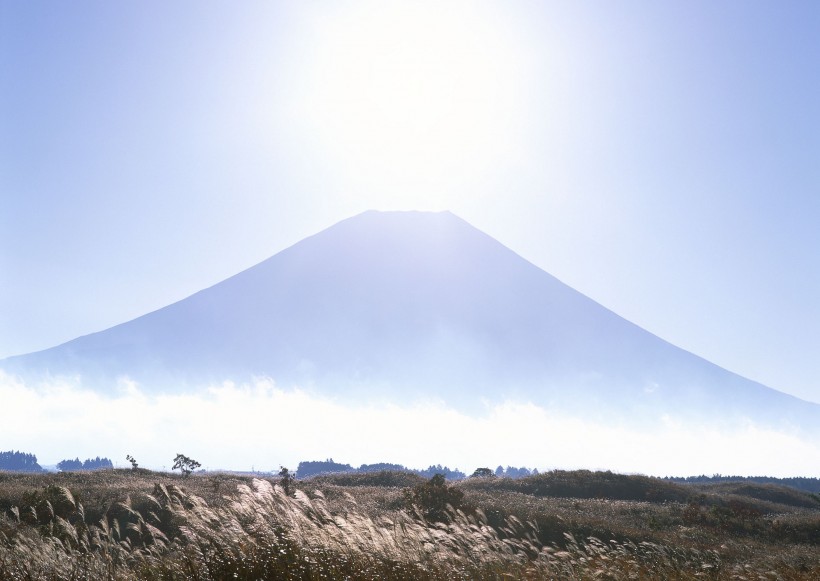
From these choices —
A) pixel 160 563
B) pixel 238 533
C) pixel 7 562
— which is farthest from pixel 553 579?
pixel 7 562

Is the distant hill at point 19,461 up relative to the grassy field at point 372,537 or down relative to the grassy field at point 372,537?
down

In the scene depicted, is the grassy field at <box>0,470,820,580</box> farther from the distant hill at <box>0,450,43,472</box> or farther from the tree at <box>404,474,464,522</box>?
the distant hill at <box>0,450,43,472</box>

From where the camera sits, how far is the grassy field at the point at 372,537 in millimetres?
8367

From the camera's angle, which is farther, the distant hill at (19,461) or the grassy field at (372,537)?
the distant hill at (19,461)

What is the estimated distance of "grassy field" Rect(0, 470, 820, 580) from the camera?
837cm

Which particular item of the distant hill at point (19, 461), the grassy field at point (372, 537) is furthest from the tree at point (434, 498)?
the distant hill at point (19, 461)

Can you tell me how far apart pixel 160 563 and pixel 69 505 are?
39.6 feet

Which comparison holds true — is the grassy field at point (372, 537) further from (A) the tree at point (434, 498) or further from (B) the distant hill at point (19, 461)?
(B) the distant hill at point (19, 461)

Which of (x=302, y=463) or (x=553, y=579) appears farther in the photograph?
(x=302, y=463)

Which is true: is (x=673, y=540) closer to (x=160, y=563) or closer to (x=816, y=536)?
(x=816, y=536)

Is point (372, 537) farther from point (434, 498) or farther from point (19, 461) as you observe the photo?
point (19, 461)

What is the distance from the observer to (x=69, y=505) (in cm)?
1872

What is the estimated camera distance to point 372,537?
870cm

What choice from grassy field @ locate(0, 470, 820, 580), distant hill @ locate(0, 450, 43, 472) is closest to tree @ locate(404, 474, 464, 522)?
grassy field @ locate(0, 470, 820, 580)
